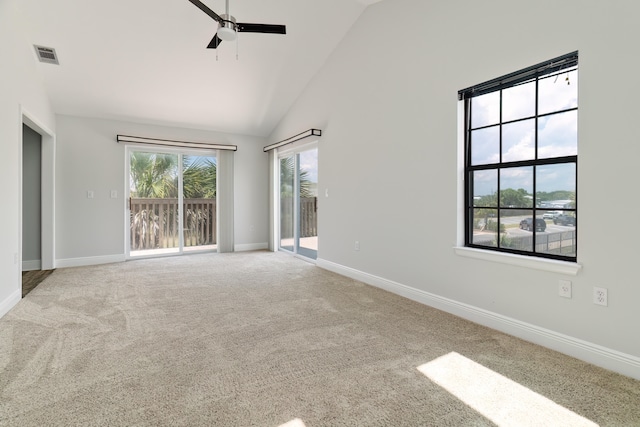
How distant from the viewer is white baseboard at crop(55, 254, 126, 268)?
203 inches

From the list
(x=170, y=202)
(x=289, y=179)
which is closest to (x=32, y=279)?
(x=170, y=202)

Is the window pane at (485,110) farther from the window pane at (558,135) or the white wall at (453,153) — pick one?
the window pane at (558,135)

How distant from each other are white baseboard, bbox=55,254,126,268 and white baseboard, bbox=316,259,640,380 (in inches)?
182

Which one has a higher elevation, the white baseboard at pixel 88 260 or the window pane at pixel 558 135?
the window pane at pixel 558 135

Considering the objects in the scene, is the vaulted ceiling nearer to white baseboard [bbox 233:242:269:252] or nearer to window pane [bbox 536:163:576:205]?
white baseboard [bbox 233:242:269:252]

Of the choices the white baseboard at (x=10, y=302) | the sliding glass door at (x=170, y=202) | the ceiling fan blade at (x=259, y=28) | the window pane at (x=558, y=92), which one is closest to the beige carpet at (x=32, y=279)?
the white baseboard at (x=10, y=302)

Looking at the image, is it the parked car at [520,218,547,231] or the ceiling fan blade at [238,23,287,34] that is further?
the ceiling fan blade at [238,23,287,34]

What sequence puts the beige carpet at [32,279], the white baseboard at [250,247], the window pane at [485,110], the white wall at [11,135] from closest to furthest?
the window pane at [485,110] < the white wall at [11,135] < the beige carpet at [32,279] < the white baseboard at [250,247]

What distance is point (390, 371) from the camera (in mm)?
2041

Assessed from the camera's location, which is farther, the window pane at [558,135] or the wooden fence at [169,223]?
the wooden fence at [169,223]

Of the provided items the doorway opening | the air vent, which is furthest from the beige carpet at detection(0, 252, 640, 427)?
the air vent

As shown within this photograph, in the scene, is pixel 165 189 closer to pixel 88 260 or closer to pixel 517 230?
pixel 88 260

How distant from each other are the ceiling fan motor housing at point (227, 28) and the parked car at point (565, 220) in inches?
119

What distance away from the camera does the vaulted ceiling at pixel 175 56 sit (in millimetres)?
3658
